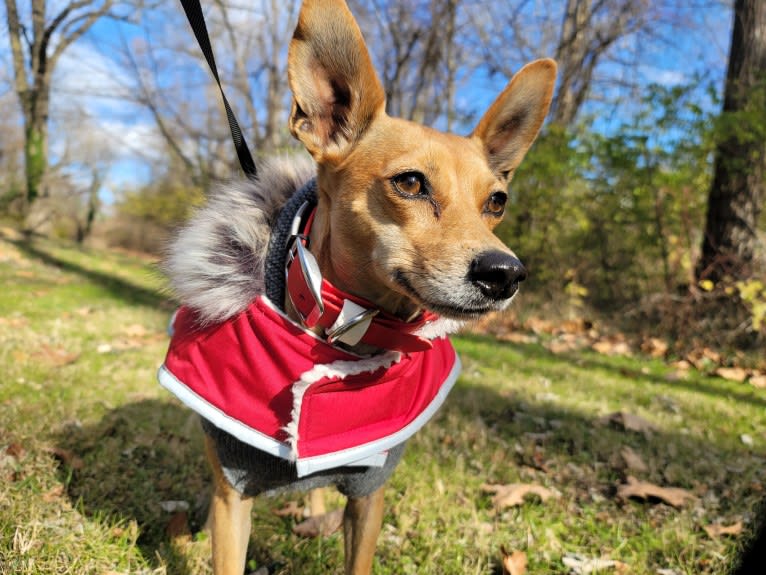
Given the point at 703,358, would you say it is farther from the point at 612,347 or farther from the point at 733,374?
the point at 612,347

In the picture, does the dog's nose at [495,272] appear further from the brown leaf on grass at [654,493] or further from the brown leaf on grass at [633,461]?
the brown leaf on grass at [633,461]

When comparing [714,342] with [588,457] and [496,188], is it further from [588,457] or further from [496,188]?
[496,188]

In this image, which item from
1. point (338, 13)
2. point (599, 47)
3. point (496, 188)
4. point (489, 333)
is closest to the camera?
point (338, 13)

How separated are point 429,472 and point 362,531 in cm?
105

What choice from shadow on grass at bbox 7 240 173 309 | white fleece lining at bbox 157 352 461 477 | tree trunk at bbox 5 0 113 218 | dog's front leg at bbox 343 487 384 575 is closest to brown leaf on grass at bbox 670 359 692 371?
dog's front leg at bbox 343 487 384 575

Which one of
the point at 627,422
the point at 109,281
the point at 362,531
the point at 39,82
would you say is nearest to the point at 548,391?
the point at 627,422

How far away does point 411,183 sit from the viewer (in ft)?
5.67

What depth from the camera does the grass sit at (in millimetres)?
2203

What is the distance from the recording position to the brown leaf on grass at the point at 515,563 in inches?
85.0

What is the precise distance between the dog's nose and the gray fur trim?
0.75 m

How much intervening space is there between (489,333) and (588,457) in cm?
408

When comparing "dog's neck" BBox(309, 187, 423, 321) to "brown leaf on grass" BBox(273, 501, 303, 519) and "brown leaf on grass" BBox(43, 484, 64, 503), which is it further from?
"brown leaf on grass" BBox(43, 484, 64, 503)

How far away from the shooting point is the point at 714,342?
611cm

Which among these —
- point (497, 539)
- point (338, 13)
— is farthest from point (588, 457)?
point (338, 13)
